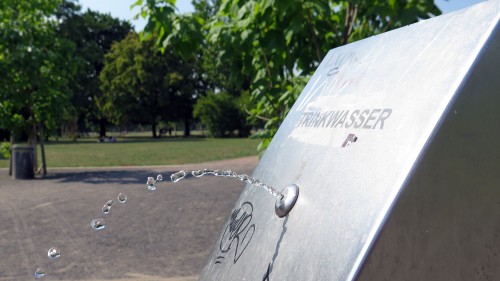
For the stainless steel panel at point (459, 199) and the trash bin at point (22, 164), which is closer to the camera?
the stainless steel panel at point (459, 199)

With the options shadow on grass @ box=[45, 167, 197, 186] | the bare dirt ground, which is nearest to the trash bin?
shadow on grass @ box=[45, 167, 197, 186]

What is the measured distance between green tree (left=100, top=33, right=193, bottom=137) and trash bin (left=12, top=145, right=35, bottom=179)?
36.6 meters

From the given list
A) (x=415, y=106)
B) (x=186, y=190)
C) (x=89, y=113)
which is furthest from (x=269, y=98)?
(x=89, y=113)

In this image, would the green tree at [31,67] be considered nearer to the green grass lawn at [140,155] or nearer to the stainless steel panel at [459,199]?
the green grass lawn at [140,155]

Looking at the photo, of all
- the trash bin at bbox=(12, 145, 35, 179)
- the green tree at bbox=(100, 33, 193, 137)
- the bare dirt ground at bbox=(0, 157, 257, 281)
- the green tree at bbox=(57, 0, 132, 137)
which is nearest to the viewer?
the bare dirt ground at bbox=(0, 157, 257, 281)

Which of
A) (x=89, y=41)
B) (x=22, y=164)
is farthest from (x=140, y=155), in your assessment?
(x=89, y=41)

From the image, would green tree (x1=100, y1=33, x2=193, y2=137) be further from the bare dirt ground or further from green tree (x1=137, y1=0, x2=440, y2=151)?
green tree (x1=137, y1=0, x2=440, y2=151)

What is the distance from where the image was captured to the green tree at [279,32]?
14.1 ft

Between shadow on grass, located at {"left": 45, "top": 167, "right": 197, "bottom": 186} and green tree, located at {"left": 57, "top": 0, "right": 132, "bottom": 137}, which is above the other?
green tree, located at {"left": 57, "top": 0, "right": 132, "bottom": 137}

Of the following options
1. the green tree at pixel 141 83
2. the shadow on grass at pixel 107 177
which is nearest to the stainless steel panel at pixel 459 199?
the shadow on grass at pixel 107 177

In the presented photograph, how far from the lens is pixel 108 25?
56188 millimetres

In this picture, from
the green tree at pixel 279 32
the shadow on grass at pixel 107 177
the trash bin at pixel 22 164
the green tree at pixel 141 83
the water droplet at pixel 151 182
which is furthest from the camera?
the green tree at pixel 141 83

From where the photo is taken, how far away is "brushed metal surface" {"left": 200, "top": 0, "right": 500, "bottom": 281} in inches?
50.3

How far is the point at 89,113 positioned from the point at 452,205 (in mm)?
57103
